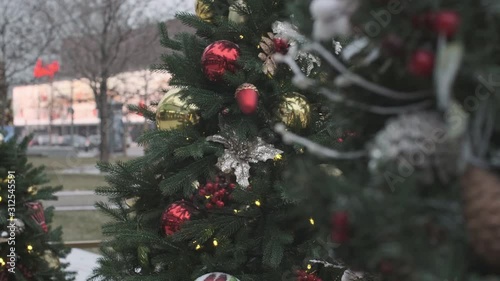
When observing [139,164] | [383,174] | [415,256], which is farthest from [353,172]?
[139,164]

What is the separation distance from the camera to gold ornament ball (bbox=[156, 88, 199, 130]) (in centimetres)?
314

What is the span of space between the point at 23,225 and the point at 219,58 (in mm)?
2234

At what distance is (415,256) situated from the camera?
3.08ft

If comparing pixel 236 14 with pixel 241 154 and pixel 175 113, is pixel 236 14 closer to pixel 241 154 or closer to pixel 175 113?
pixel 175 113

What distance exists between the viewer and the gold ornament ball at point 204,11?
3.34 meters

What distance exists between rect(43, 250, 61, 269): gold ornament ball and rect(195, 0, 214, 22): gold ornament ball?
7.31ft

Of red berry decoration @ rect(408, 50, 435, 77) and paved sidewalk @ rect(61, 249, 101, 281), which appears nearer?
red berry decoration @ rect(408, 50, 435, 77)

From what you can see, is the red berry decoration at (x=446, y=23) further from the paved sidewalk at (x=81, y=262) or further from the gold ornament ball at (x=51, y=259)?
the paved sidewalk at (x=81, y=262)

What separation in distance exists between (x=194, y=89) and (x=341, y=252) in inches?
77.2

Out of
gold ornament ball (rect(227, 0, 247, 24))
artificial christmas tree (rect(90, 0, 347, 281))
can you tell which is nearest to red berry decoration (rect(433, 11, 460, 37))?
artificial christmas tree (rect(90, 0, 347, 281))

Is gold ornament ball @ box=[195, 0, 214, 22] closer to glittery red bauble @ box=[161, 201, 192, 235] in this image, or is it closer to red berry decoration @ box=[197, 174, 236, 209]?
red berry decoration @ box=[197, 174, 236, 209]

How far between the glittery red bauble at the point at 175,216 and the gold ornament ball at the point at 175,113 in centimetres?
43

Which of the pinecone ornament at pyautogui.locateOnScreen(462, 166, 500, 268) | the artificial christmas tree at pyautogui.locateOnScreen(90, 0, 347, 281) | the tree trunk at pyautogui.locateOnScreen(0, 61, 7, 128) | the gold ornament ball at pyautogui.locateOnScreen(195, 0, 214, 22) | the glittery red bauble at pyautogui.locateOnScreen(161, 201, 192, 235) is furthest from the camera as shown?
the tree trunk at pyautogui.locateOnScreen(0, 61, 7, 128)

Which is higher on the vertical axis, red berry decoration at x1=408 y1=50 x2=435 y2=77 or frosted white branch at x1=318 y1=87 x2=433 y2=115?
red berry decoration at x1=408 y1=50 x2=435 y2=77
